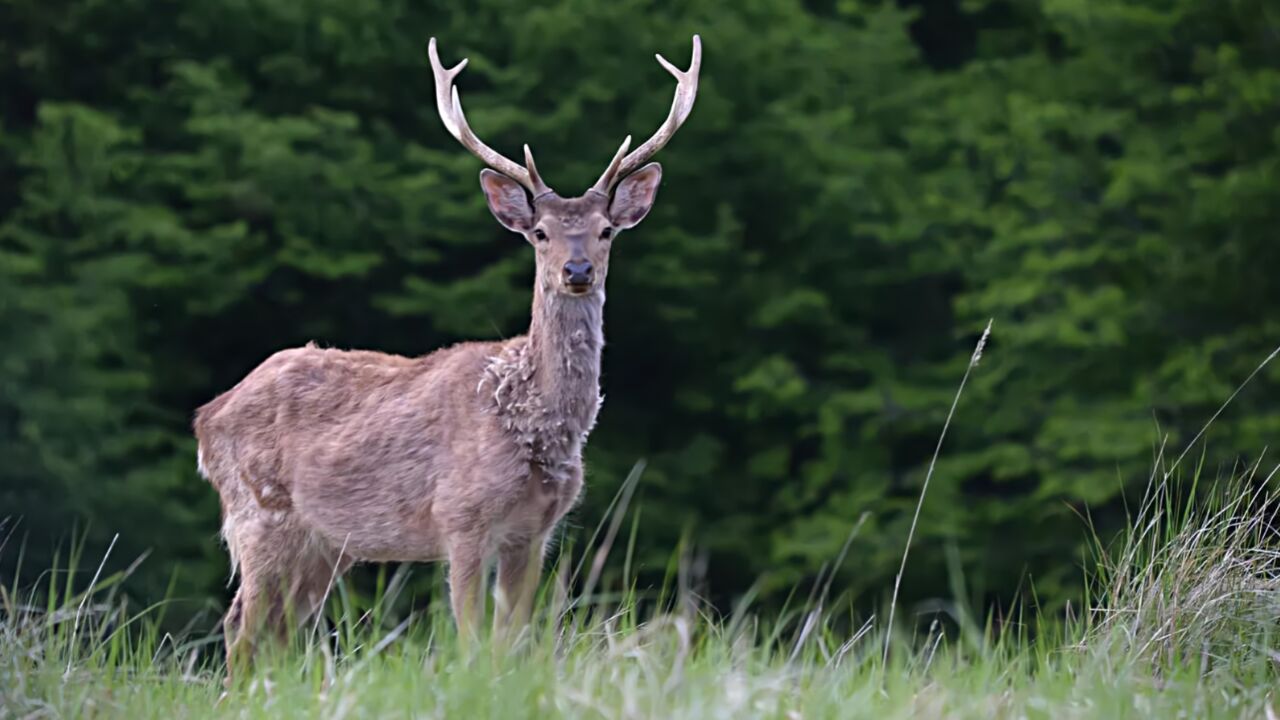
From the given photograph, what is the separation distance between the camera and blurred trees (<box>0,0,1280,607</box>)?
1196cm

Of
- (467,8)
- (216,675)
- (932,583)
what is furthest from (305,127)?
(216,675)

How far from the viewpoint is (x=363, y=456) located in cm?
590

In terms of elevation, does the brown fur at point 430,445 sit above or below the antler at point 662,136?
below

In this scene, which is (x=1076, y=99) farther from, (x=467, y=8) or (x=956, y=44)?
(x=467, y=8)

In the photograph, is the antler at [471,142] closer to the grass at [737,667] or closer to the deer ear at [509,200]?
the deer ear at [509,200]

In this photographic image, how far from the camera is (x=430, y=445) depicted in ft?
19.1

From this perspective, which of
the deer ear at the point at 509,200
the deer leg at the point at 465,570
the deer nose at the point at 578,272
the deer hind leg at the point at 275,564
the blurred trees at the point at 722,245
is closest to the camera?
the deer leg at the point at 465,570

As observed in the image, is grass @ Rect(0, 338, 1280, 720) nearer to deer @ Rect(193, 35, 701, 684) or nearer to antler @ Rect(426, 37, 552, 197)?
deer @ Rect(193, 35, 701, 684)

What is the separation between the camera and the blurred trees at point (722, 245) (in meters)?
12.0

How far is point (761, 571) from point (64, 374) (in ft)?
15.5

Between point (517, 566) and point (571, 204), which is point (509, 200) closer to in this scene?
point (571, 204)

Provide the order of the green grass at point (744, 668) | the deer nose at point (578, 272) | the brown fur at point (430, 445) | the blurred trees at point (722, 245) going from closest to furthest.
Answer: the green grass at point (744, 668) < the brown fur at point (430, 445) < the deer nose at point (578, 272) < the blurred trees at point (722, 245)

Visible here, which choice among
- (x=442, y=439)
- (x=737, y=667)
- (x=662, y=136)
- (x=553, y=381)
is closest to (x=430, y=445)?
(x=442, y=439)

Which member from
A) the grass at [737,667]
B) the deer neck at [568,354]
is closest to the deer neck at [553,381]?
the deer neck at [568,354]
